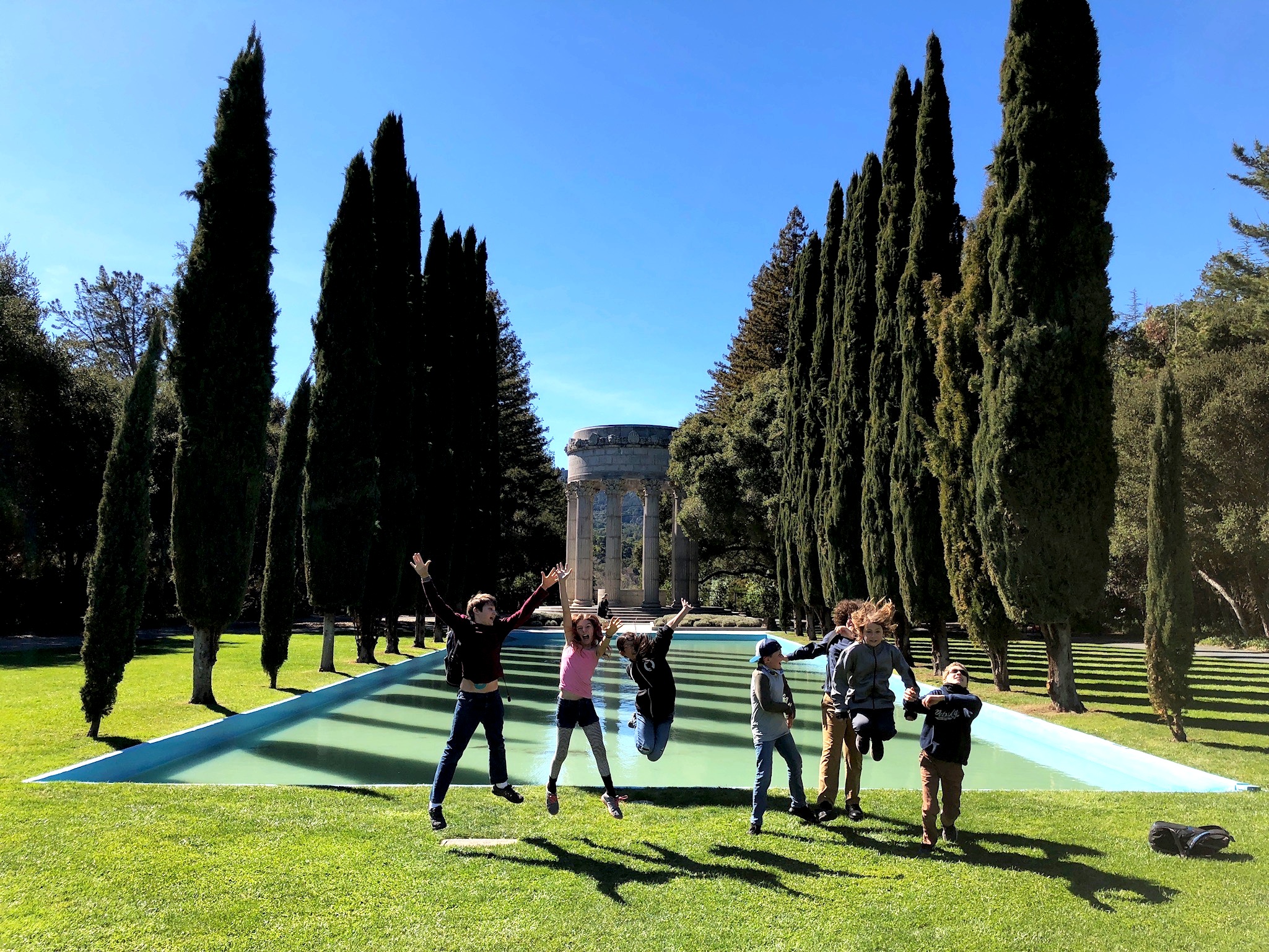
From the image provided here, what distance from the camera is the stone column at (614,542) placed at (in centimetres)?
4162

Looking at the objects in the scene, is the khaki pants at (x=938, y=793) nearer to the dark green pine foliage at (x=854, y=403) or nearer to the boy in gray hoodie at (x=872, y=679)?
the boy in gray hoodie at (x=872, y=679)

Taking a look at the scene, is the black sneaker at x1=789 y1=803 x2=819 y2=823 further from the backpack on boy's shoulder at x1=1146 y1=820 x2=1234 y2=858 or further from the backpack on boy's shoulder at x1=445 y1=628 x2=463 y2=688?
the backpack on boy's shoulder at x1=445 y1=628 x2=463 y2=688

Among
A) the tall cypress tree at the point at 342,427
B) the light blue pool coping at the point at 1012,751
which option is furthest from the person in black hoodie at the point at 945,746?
the tall cypress tree at the point at 342,427

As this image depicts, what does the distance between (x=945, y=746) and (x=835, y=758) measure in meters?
1.01

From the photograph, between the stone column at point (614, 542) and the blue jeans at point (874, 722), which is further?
the stone column at point (614, 542)

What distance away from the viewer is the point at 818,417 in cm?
2539

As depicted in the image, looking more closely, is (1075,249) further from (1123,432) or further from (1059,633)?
(1123,432)

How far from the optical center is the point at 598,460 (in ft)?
137

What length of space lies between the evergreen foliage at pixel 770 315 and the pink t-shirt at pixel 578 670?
4503 centimetres

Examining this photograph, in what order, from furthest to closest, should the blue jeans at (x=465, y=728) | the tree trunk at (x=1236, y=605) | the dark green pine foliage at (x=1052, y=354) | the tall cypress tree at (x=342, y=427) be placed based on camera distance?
the tree trunk at (x=1236, y=605), the tall cypress tree at (x=342, y=427), the dark green pine foliage at (x=1052, y=354), the blue jeans at (x=465, y=728)

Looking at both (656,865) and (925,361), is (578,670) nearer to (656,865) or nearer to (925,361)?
(656,865)

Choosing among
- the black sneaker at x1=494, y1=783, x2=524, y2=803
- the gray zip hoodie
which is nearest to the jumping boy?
the gray zip hoodie

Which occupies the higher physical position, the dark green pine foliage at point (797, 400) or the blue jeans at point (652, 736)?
the dark green pine foliage at point (797, 400)

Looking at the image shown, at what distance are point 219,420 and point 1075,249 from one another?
486 inches
